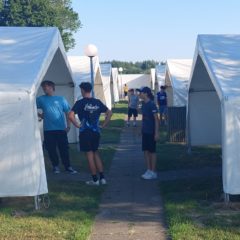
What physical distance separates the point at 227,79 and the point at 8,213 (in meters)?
3.59

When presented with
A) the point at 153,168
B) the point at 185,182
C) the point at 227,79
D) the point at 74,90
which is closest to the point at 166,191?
the point at 185,182

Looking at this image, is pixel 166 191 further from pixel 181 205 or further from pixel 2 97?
pixel 2 97

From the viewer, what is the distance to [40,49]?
8.84 metres

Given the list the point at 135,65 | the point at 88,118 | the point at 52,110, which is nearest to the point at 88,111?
the point at 88,118

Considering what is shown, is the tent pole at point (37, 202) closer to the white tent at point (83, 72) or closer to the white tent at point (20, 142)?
the white tent at point (20, 142)

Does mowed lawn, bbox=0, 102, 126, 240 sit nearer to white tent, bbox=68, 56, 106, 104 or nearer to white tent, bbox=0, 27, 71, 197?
white tent, bbox=0, 27, 71, 197

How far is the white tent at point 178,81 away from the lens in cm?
2192

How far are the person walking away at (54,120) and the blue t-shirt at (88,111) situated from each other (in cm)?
91

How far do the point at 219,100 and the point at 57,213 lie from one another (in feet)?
17.3

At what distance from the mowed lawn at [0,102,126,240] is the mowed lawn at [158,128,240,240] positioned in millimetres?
1052

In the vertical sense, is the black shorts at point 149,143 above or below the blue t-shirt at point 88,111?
below

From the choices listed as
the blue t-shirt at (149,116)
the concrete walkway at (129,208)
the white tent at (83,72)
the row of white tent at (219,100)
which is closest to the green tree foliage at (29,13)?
the white tent at (83,72)

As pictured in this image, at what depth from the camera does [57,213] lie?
7.23 m

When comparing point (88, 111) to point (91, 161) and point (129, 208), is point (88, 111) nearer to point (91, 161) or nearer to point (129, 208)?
point (91, 161)
